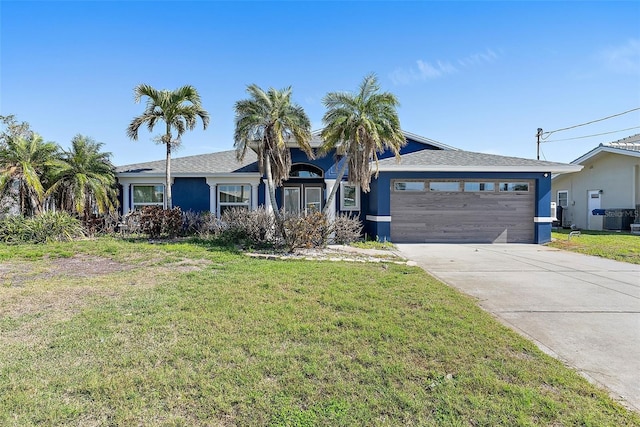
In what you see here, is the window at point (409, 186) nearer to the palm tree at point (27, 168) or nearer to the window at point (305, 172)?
the window at point (305, 172)

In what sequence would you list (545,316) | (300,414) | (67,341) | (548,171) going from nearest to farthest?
(300,414), (67,341), (545,316), (548,171)

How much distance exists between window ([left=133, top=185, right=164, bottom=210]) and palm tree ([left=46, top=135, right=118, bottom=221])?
1.49m

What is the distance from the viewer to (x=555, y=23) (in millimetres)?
10242

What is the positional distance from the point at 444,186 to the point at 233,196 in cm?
967

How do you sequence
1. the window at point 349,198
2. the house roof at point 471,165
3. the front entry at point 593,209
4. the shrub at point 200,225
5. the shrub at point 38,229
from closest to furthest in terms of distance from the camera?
the shrub at point 38,229 < the shrub at point 200,225 < the house roof at point 471,165 < the window at point 349,198 < the front entry at point 593,209

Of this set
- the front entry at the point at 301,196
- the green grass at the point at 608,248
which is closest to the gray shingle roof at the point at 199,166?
the front entry at the point at 301,196

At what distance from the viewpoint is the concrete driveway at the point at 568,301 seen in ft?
11.0

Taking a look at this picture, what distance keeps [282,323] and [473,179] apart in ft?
39.1

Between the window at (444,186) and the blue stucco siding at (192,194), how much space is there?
406 inches

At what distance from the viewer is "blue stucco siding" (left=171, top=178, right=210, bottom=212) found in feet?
49.7

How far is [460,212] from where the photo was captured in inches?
528

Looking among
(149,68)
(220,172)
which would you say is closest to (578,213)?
(220,172)

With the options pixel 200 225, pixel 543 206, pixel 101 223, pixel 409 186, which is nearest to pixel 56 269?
pixel 200 225

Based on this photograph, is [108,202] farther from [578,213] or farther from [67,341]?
[578,213]
